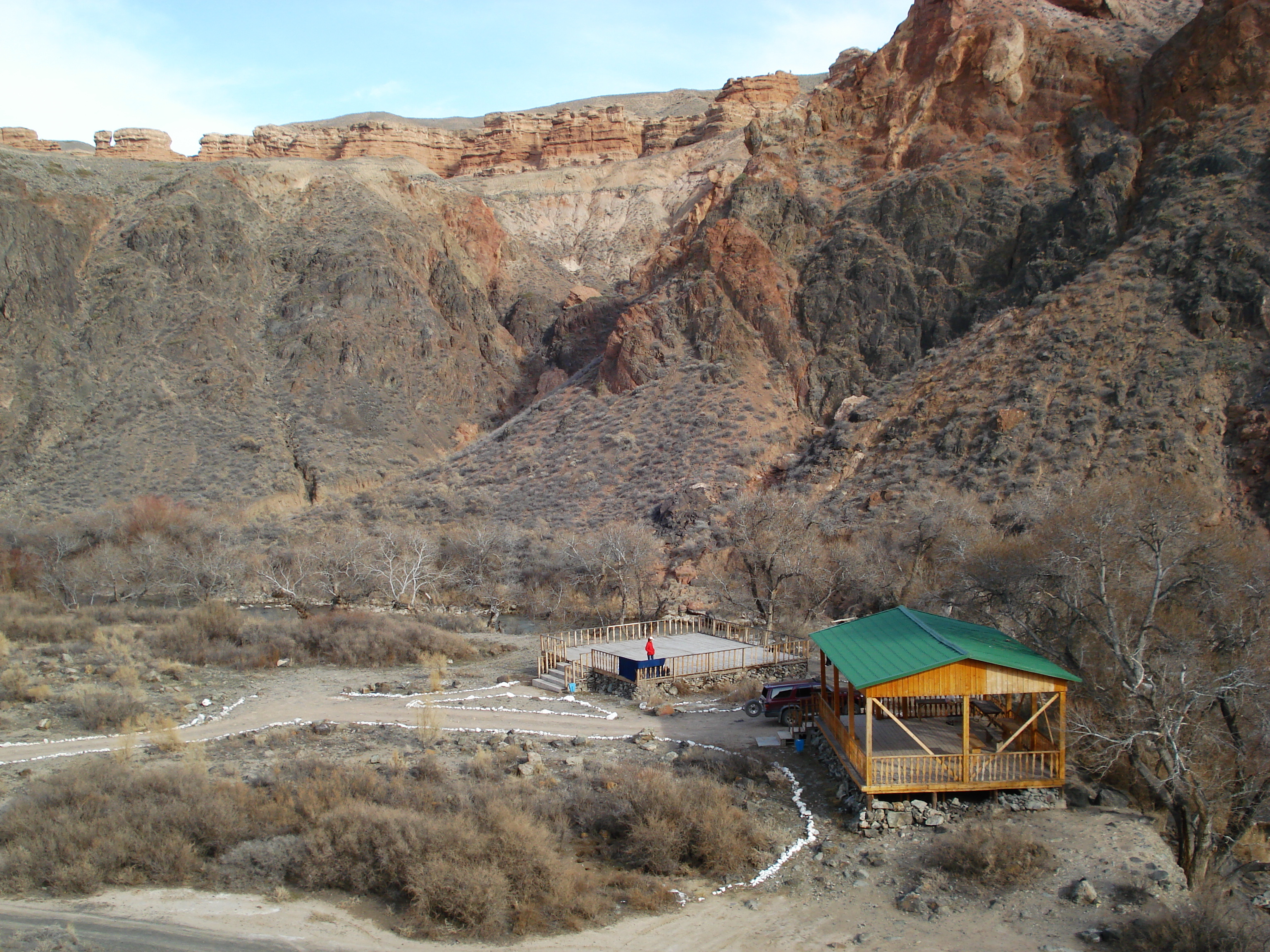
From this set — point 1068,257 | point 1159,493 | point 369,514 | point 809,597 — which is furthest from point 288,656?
point 1068,257

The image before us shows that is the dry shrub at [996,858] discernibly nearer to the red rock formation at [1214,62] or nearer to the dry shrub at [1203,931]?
the dry shrub at [1203,931]

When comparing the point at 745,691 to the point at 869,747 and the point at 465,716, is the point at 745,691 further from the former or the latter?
the point at 869,747

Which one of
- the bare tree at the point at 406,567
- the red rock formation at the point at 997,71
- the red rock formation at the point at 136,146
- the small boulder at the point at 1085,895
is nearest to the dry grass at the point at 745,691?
the small boulder at the point at 1085,895

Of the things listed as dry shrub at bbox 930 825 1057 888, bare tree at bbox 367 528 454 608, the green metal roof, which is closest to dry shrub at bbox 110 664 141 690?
bare tree at bbox 367 528 454 608

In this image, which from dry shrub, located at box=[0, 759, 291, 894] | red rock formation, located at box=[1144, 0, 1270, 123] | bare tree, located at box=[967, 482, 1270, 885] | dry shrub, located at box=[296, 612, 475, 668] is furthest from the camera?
red rock formation, located at box=[1144, 0, 1270, 123]

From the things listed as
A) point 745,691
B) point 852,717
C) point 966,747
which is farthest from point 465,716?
point 966,747

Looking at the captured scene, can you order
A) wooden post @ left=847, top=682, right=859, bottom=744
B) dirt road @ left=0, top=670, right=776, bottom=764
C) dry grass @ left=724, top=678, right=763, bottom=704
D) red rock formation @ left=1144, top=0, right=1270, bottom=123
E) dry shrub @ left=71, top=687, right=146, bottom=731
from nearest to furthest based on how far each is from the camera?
wooden post @ left=847, top=682, right=859, bottom=744 → dirt road @ left=0, top=670, right=776, bottom=764 → dry shrub @ left=71, top=687, right=146, bottom=731 → dry grass @ left=724, top=678, right=763, bottom=704 → red rock formation @ left=1144, top=0, right=1270, bottom=123

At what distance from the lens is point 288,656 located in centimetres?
2669

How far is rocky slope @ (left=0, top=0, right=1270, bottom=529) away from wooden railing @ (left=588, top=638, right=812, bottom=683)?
35.3 ft

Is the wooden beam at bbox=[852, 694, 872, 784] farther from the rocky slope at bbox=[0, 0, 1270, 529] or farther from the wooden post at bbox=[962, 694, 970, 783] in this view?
the rocky slope at bbox=[0, 0, 1270, 529]

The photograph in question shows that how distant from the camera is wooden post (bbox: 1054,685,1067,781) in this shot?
42.0ft

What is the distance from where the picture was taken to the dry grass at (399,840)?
418 inches

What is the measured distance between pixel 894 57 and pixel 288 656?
4328cm

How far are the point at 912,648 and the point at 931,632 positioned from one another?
A: 0.49 meters
